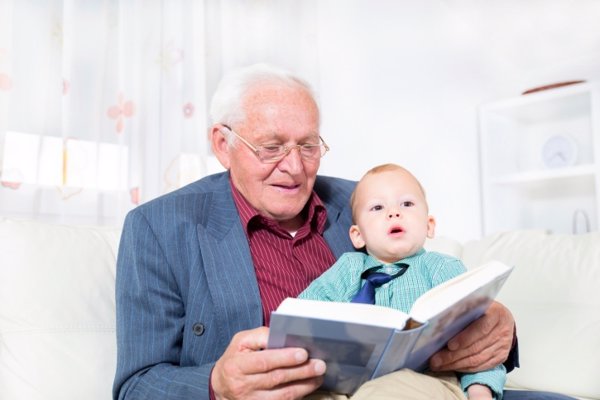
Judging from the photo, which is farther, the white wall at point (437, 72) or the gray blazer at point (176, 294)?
the white wall at point (437, 72)

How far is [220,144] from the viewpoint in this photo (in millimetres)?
1458

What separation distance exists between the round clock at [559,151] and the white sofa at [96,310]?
1119mm

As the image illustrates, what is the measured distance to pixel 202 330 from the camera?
3.90ft

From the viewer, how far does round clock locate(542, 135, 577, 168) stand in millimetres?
2715

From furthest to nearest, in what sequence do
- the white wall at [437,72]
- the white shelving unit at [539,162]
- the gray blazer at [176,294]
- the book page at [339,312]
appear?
the white wall at [437,72] < the white shelving unit at [539,162] < the gray blazer at [176,294] < the book page at [339,312]

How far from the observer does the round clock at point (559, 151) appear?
8.91ft

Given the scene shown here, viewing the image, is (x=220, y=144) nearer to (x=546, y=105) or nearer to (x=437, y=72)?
(x=546, y=105)

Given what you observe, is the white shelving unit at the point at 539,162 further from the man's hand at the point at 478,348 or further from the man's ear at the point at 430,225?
the man's hand at the point at 478,348

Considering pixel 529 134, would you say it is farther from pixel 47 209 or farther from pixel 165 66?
pixel 47 209

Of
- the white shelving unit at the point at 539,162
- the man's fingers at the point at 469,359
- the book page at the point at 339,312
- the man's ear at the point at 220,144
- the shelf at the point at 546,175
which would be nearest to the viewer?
the book page at the point at 339,312

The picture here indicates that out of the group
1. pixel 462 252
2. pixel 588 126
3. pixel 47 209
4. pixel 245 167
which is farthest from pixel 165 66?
pixel 588 126

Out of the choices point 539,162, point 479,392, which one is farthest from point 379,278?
point 539,162

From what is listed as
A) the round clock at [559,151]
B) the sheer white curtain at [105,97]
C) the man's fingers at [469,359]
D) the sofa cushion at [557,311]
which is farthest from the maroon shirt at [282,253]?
the round clock at [559,151]

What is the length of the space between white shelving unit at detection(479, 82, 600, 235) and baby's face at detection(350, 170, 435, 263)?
5.35 ft
